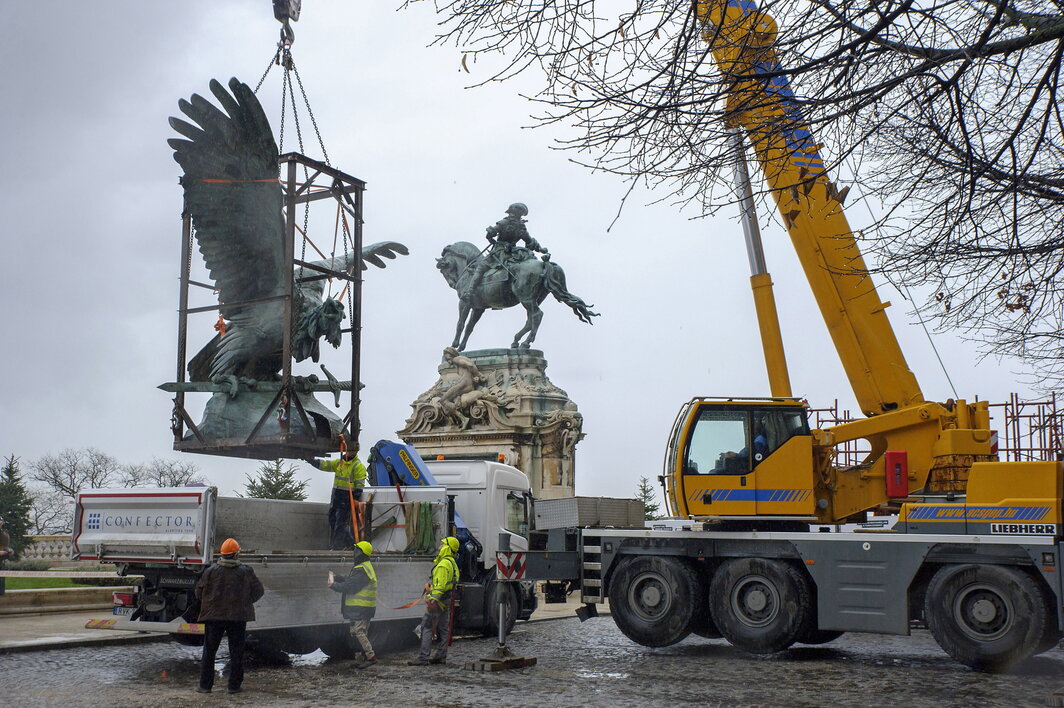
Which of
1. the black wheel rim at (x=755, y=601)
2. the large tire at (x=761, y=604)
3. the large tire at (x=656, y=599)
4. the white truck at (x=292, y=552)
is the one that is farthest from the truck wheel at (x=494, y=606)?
the black wheel rim at (x=755, y=601)

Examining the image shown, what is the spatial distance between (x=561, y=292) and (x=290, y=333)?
17.1 meters

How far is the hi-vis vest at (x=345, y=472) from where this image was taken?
14484 mm

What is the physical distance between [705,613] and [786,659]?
3.72 ft

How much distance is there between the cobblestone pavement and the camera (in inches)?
391

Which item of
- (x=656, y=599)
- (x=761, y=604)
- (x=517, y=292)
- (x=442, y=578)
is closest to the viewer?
(x=442, y=578)

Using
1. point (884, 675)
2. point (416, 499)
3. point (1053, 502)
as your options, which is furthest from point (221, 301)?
point (1053, 502)

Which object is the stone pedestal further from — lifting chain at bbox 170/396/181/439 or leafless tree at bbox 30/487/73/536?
leafless tree at bbox 30/487/73/536

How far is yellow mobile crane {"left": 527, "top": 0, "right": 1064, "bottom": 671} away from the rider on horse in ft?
55.6

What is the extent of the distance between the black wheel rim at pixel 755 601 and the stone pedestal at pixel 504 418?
14908 mm

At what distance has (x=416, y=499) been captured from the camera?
15.2 meters

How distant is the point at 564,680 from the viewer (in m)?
11.3

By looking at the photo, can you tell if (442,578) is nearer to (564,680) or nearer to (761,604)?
(564,680)

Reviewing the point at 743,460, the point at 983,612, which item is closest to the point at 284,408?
the point at 743,460

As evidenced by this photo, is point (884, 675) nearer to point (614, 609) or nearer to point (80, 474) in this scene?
point (614, 609)
